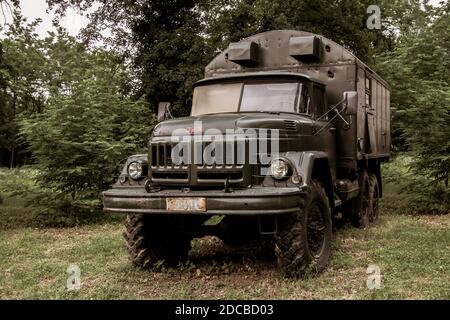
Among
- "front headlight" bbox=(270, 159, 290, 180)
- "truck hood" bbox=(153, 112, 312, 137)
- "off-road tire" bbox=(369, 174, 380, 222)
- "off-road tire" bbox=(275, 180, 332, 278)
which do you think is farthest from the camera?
"off-road tire" bbox=(369, 174, 380, 222)

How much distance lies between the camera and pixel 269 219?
256 inches

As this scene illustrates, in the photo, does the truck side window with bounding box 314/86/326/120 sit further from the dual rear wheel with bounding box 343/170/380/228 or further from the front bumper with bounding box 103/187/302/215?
the dual rear wheel with bounding box 343/170/380/228

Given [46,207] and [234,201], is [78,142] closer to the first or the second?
[46,207]

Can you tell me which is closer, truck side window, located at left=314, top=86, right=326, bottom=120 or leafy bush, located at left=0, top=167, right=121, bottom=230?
truck side window, located at left=314, top=86, right=326, bottom=120

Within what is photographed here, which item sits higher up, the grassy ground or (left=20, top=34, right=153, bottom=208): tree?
(left=20, top=34, right=153, bottom=208): tree

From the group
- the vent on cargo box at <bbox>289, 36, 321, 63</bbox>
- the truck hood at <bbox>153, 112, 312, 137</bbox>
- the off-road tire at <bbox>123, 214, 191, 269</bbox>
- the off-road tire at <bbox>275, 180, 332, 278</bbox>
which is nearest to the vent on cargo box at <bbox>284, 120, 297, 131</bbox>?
the truck hood at <bbox>153, 112, 312, 137</bbox>

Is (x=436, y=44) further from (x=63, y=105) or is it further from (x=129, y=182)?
(x=129, y=182)

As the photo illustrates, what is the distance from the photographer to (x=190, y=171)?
6340 mm

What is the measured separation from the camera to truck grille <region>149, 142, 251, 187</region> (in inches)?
241

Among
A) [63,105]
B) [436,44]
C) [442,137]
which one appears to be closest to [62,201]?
[63,105]

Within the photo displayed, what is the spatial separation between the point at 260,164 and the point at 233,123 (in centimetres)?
60

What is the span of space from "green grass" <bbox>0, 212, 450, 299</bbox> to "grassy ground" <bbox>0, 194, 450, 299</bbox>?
1cm
